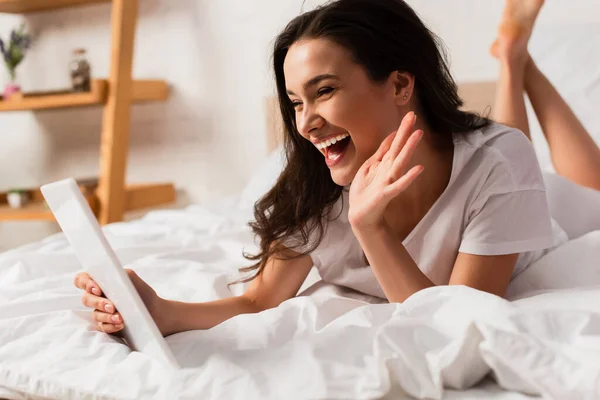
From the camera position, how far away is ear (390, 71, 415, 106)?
105 cm

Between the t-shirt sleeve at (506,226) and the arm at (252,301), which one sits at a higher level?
the t-shirt sleeve at (506,226)

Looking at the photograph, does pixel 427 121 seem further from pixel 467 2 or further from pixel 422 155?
pixel 467 2

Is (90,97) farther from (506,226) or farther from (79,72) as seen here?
(506,226)

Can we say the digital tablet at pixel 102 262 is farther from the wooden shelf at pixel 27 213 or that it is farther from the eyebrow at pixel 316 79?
the wooden shelf at pixel 27 213

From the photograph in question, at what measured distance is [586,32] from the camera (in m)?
1.87

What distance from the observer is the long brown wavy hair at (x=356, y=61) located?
1018 mm

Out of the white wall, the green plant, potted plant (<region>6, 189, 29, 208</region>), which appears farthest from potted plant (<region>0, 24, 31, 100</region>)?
potted plant (<region>6, 189, 29, 208</region>)

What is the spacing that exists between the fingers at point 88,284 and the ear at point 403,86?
502 mm

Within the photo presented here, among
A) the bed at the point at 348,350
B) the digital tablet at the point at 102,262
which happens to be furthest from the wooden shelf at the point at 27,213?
the digital tablet at the point at 102,262

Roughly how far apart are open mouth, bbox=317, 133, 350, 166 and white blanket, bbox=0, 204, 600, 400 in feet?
0.67

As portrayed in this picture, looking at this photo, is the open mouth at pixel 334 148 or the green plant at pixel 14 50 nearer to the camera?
the open mouth at pixel 334 148

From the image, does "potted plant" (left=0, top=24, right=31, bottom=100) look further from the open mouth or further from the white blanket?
the open mouth

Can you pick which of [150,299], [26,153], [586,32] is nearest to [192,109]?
[26,153]

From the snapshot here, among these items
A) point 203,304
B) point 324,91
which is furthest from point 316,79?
point 203,304
